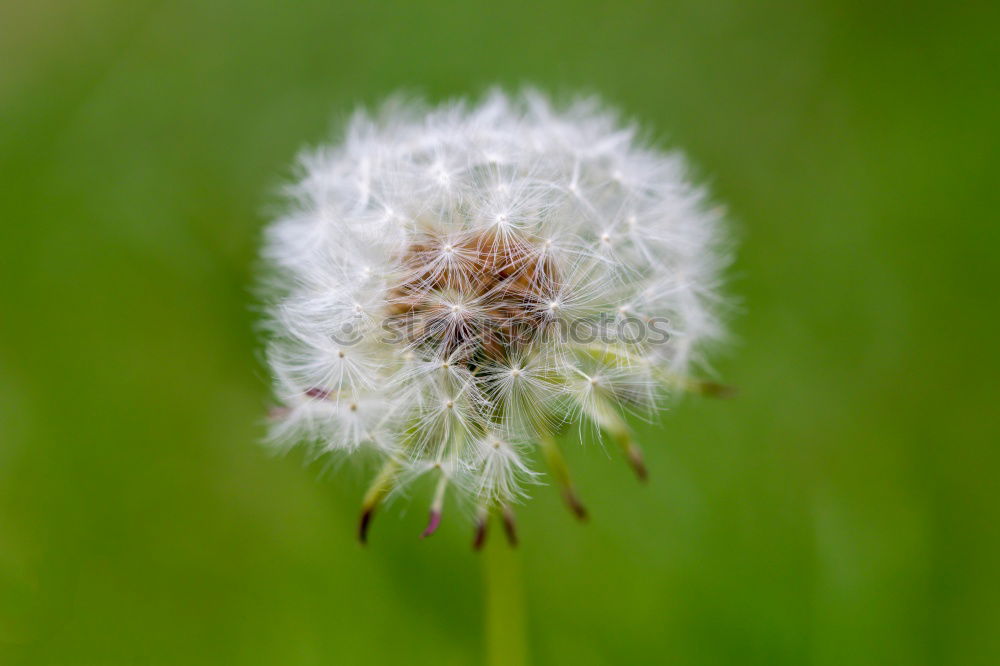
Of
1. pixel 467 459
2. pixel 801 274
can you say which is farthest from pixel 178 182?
pixel 801 274

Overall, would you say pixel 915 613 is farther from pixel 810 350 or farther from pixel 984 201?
pixel 984 201

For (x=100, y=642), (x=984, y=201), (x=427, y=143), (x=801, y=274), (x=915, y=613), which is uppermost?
(x=984, y=201)

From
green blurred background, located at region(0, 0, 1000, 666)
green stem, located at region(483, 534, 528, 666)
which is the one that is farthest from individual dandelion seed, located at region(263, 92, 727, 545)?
green blurred background, located at region(0, 0, 1000, 666)

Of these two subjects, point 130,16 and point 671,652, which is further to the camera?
point 130,16

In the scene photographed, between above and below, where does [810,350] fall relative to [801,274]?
below

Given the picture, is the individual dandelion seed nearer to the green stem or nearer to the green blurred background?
the green stem

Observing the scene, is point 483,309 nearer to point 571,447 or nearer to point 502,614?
point 502,614

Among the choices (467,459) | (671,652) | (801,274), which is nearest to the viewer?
(467,459)

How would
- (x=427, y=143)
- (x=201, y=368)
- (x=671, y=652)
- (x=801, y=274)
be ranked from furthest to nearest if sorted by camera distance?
(x=801, y=274) < (x=201, y=368) < (x=671, y=652) < (x=427, y=143)
